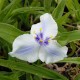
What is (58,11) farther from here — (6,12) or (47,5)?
(6,12)

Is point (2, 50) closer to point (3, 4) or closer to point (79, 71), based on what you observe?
point (3, 4)

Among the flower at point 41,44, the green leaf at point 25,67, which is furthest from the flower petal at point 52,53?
the green leaf at point 25,67

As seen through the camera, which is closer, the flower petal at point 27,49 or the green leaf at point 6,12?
the flower petal at point 27,49

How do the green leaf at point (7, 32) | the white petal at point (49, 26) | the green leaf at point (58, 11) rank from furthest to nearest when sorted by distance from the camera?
the green leaf at point (58, 11), the green leaf at point (7, 32), the white petal at point (49, 26)

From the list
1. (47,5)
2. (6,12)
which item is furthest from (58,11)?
(6,12)

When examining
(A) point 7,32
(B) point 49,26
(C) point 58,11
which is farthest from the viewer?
(C) point 58,11

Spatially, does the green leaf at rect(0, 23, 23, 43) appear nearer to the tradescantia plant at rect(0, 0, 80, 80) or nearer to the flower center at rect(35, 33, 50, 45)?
the tradescantia plant at rect(0, 0, 80, 80)

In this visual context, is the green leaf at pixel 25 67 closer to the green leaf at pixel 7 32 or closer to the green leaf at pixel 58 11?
the green leaf at pixel 7 32

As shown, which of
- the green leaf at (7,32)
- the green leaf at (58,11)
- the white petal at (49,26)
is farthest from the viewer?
the green leaf at (58,11)

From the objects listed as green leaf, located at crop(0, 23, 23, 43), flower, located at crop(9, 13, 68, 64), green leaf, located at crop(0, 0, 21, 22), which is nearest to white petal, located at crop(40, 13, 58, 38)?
flower, located at crop(9, 13, 68, 64)
